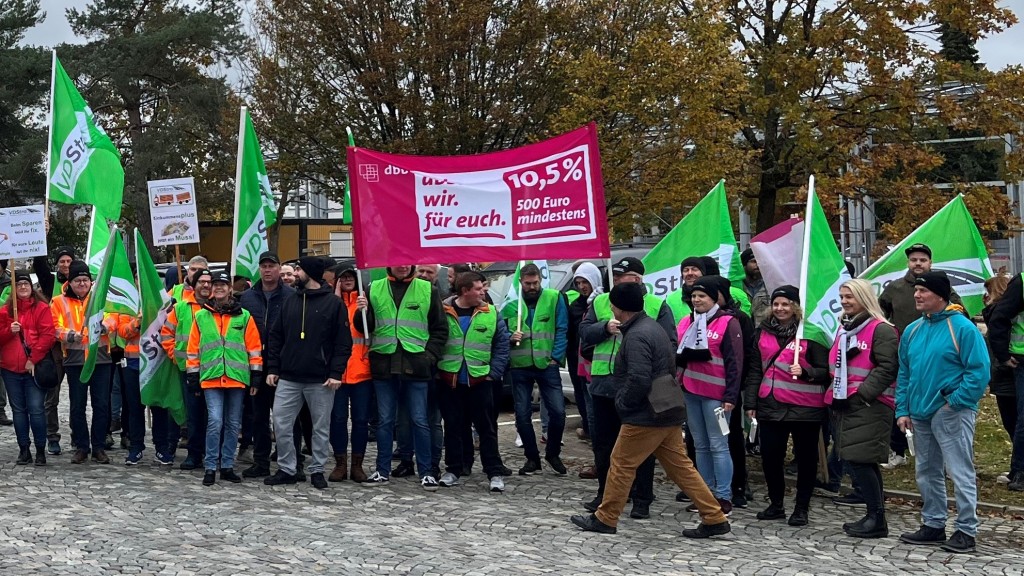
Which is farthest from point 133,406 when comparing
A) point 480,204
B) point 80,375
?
point 480,204

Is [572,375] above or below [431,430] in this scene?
above

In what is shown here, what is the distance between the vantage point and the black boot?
8375 mm

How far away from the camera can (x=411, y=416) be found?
405 inches

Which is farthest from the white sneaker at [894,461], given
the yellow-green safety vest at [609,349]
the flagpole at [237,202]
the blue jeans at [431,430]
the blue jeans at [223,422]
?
the flagpole at [237,202]

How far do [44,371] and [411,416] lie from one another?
137 inches

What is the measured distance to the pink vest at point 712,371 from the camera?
29.8 ft

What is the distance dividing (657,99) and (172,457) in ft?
54.0

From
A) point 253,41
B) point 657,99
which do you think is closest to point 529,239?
point 657,99

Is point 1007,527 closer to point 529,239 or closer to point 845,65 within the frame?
point 529,239

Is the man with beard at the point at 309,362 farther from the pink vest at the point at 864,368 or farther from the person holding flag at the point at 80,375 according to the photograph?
the pink vest at the point at 864,368

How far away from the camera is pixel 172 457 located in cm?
1117

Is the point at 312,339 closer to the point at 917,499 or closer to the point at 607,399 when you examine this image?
the point at 607,399

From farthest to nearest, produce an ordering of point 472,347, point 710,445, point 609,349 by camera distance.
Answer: point 472,347 → point 609,349 → point 710,445

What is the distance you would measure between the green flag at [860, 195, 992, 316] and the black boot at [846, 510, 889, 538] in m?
2.75
